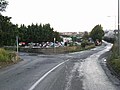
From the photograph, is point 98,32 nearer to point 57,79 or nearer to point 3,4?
point 3,4

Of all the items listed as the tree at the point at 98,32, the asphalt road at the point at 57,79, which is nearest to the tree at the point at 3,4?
the asphalt road at the point at 57,79

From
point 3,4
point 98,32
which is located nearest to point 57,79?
point 3,4

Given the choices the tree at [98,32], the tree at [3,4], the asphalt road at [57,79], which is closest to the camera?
the asphalt road at [57,79]

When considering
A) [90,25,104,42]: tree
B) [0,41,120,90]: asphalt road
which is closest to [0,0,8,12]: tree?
[0,41,120,90]: asphalt road

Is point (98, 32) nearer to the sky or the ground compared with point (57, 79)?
nearer to the sky

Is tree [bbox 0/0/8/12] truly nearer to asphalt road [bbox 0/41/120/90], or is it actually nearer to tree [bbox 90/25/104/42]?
asphalt road [bbox 0/41/120/90]

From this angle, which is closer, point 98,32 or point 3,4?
point 3,4

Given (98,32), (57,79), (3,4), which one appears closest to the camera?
(57,79)

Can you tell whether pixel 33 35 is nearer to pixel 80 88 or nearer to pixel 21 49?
pixel 21 49

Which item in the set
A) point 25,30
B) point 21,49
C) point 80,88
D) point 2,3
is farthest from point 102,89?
point 25,30

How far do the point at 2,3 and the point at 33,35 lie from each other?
251 feet

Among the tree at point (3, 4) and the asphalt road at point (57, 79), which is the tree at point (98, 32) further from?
the asphalt road at point (57, 79)

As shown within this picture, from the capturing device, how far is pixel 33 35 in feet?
338

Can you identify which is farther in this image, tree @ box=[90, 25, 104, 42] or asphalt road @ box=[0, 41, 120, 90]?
tree @ box=[90, 25, 104, 42]
